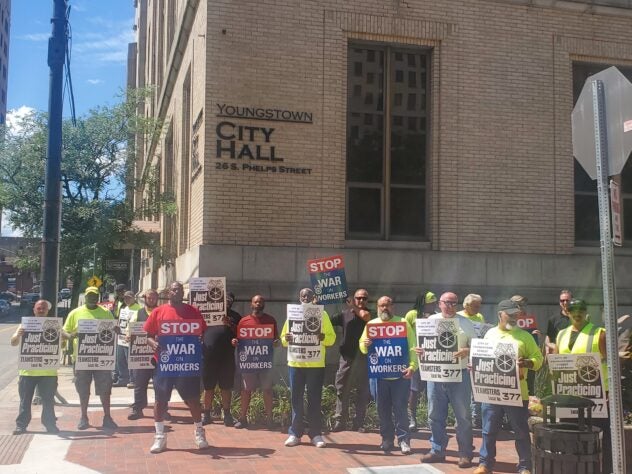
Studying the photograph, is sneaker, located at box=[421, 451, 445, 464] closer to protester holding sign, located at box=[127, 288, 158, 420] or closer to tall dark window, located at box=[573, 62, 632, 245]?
protester holding sign, located at box=[127, 288, 158, 420]

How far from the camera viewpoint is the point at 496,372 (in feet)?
23.0

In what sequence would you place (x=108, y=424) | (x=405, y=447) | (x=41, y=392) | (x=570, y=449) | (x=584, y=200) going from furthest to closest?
(x=584, y=200) → (x=108, y=424) → (x=41, y=392) → (x=405, y=447) → (x=570, y=449)

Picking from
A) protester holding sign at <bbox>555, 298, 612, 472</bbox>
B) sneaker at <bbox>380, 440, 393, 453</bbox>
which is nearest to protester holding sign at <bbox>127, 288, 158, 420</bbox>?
sneaker at <bbox>380, 440, 393, 453</bbox>

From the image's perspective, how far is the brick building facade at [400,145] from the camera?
473 inches

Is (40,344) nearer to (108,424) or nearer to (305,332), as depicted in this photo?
(108,424)

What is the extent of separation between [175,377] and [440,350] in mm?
3170

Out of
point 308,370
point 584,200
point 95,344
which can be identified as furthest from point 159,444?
point 584,200

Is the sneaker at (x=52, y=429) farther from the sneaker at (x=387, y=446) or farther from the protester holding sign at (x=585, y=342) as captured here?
the protester holding sign at (x=585, y=342)

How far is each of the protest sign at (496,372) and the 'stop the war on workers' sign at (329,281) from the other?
10.9 feet

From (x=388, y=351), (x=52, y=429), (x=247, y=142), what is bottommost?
(x=52, y=429)

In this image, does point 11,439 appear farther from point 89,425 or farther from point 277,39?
point 277,39

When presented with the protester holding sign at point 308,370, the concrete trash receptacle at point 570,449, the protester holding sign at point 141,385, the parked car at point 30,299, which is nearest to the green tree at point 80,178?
the parked car at point 30,299

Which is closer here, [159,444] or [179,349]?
[159,444]

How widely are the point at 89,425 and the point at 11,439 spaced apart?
1.14 m
